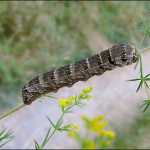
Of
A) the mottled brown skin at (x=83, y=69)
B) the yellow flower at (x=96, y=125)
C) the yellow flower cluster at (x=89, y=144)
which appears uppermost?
the mottled brown skin at (x=83, y=69)

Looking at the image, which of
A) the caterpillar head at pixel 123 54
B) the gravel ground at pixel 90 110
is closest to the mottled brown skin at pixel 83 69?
the caterpillar head at pixel 123 54

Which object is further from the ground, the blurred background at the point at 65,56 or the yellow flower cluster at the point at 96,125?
the blurred background at the point at 65,56

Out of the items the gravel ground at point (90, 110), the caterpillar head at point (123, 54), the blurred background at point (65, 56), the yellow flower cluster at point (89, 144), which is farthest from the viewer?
the blurred background at point (65, 56)

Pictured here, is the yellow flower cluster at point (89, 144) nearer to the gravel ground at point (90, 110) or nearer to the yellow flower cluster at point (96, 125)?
the yellow flower cluster at point (96, 125)

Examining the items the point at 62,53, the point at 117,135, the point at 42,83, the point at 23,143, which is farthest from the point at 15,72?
the point at 117,135

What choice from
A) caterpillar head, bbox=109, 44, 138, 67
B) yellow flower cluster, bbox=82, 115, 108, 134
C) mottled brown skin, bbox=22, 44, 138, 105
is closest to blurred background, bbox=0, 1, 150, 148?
mottled brown skin, bbox=22, 44, 138, 105

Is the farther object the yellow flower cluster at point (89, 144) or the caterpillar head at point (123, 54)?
the caterpillar head at point (123, 54)

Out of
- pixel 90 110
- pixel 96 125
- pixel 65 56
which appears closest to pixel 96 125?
pixel 96 125
